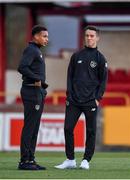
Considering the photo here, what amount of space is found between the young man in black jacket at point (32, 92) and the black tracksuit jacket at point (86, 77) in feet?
1.37

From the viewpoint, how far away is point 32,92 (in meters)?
12.2

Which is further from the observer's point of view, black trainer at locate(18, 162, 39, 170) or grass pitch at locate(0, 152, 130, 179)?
black trainer at locate(18, 162, 39, 170)

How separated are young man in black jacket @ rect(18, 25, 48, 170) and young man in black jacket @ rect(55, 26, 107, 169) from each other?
417 mm

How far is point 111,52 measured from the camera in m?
28.4

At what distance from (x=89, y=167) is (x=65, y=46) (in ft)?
48.0

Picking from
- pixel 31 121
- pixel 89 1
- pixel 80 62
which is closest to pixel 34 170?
pixel 31 121

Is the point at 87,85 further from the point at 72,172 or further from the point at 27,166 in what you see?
the point at 27,166

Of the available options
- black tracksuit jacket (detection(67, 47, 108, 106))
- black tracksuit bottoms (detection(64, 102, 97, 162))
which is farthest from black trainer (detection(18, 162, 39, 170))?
black tracksuit jacket (detection(67, 47, 108, 106))

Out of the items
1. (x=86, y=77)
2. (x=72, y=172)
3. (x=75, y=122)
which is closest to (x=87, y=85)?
(x=86, y=77)

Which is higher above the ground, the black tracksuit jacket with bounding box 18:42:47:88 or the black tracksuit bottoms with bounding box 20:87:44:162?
the black tracksuit jacket with bounding box 18:42:47:88

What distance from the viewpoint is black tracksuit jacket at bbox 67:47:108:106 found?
1234 cm

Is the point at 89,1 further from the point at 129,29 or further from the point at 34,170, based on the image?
the point at 34,170

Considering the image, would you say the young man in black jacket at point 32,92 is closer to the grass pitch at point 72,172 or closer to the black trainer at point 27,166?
the black trainer at point 27,166

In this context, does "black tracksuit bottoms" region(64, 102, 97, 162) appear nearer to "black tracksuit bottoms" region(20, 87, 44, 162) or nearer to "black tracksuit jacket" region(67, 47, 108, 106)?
"black tracksuit jacket" region(67, 47, 108, 106)
